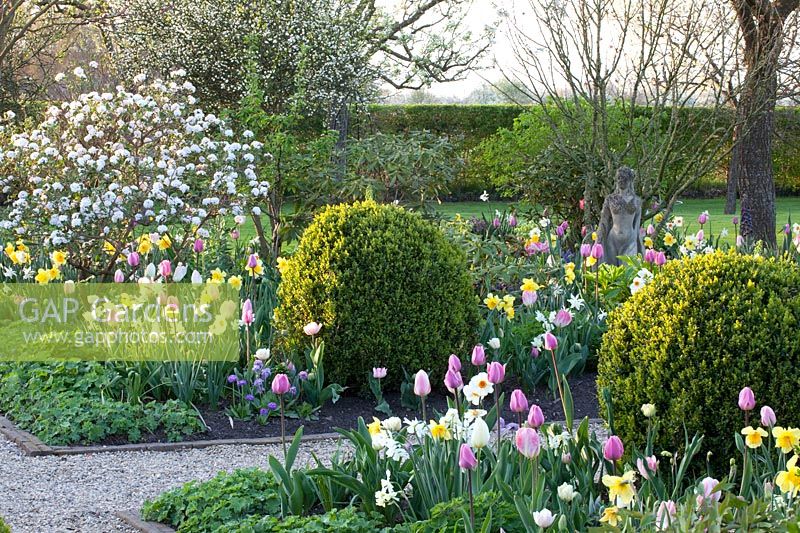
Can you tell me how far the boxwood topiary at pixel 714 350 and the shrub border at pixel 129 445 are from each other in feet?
5.58

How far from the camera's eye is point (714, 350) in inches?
132

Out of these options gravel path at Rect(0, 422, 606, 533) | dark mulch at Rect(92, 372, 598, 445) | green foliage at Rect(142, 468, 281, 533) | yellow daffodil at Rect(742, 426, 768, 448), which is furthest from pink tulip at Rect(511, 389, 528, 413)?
dark mulch at Rect(92, 372, 598, 445)

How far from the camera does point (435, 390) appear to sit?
5.30m

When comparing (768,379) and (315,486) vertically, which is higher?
(768,379)

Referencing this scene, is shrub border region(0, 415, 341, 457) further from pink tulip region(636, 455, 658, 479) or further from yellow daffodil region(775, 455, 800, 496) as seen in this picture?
yellow daffodil region(775, 455, 800, 496)

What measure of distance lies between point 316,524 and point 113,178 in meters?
5.29

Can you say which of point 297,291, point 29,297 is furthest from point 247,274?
point 297,291

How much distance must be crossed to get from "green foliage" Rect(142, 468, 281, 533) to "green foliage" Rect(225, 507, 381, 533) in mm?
98

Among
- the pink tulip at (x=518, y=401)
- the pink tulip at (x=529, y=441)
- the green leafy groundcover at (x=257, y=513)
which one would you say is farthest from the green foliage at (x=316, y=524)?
the pink tulip at (x=529, y=441)

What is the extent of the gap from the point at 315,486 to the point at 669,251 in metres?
5.97

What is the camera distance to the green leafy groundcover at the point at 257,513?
2756 millimetres

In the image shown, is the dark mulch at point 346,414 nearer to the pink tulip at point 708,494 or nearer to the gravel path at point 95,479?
the gravel path at point 95,479

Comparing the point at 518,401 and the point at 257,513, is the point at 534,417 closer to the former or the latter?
the point at 518,401

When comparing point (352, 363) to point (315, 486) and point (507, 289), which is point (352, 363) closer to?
point (315, 486)
